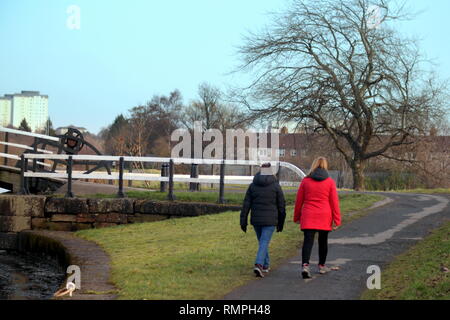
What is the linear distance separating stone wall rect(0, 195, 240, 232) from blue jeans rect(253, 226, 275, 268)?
7.88 metres

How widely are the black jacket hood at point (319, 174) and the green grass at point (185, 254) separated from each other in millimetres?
1646

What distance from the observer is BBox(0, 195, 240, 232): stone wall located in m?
17.3

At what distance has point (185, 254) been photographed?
10.9 metres

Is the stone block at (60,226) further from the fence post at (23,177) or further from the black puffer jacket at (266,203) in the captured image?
the black puffer jacket at (266,203)

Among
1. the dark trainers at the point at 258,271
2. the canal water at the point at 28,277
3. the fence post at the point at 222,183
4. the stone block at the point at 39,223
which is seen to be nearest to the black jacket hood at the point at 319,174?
the dark trainers at the point at 258,271

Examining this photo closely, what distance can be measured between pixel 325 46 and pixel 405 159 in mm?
8056

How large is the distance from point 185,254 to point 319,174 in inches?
114

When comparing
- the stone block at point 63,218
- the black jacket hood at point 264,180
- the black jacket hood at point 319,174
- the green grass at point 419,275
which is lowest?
the green grass at point 419,275

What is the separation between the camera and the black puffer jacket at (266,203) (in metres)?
9.45

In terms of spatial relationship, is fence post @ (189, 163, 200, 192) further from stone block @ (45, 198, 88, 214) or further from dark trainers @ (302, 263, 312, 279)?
dark trainers @ (302, 263, 312, 279)

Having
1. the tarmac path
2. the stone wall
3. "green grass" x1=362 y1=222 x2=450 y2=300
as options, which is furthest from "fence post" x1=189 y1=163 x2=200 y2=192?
"green grass" x1=362 y1=222 x2=450 y2=300

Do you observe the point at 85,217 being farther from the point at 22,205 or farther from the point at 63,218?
the point at 22,205

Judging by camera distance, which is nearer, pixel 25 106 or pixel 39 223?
pixel 39 223

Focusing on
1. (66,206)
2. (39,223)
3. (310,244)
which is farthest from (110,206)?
(310,244)
